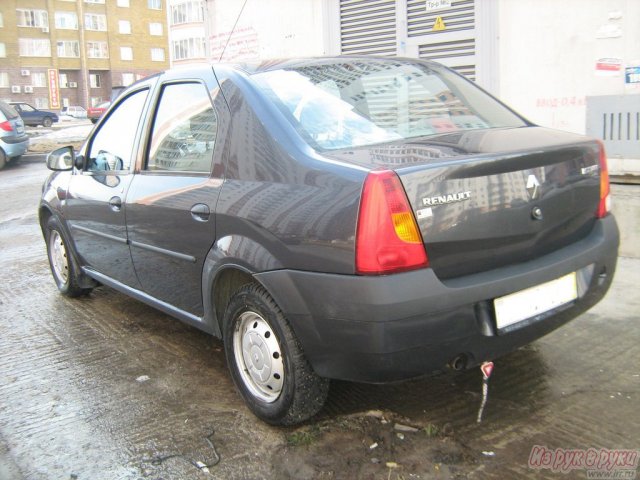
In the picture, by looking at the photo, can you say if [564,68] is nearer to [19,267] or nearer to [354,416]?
[354,416]

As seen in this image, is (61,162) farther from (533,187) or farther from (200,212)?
(533,187)

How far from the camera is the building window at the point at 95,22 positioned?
6494 centimetres

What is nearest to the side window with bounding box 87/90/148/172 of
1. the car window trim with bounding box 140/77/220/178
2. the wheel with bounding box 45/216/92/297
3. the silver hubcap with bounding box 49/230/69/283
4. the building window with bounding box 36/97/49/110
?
the car window trim with bounding box 140/77/220/178

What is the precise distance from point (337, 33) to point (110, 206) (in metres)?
5.59

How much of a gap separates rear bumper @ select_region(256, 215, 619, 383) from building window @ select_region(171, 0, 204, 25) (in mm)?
51018

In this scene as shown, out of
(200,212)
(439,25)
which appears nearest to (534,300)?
(200,212)

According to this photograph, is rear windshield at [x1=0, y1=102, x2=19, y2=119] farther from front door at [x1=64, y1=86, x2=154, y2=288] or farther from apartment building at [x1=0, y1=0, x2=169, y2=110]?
apartment building at [x1=0, y1=0, x2=169, y2=110]

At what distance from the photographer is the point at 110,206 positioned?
391 cm

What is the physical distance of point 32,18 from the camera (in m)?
61.3

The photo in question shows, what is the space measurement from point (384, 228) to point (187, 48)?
52.4 metres

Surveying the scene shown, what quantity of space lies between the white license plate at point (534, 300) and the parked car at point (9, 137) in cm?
1564

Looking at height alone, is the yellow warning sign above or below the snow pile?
above

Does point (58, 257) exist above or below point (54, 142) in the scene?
below

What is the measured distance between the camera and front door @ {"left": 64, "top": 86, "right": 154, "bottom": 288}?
12.7 ft
